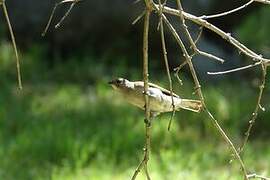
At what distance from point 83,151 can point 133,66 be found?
2.49 meters

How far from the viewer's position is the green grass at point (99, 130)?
5020mm

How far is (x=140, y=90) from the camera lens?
2.95 meters

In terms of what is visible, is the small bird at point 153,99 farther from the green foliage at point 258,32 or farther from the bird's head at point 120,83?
the green foliage at point 258,32

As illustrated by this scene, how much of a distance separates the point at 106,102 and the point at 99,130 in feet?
2.16

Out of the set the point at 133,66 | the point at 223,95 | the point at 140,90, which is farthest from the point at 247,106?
the point at 140,90

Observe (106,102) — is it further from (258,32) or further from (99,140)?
(258,32)

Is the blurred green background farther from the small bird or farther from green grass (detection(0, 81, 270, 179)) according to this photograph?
the small bird

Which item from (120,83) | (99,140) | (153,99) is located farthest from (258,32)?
(153,99)

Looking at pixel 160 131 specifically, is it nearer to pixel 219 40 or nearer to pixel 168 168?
pixel 168 168

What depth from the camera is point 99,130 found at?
5699 mm

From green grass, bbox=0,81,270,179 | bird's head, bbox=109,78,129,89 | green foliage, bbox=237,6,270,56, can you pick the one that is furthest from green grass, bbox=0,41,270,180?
bird's head, bbox=109,78,129,89

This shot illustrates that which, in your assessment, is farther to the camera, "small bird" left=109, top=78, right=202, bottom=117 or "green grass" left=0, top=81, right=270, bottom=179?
"green grass" left=0, top=81, right=270, bottom=179

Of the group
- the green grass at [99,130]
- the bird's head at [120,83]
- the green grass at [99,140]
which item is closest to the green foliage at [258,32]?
the green grass at [99,130]

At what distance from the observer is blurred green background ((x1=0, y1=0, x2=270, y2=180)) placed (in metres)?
5.12
